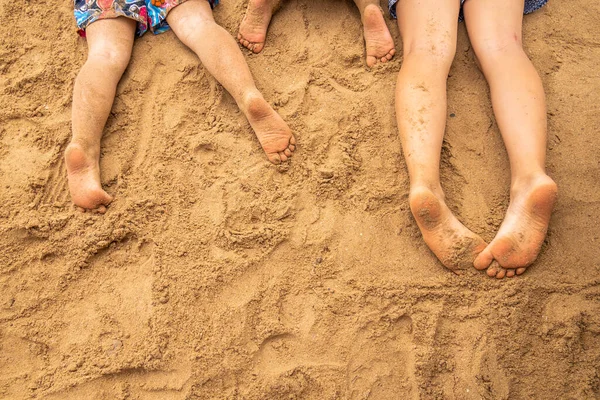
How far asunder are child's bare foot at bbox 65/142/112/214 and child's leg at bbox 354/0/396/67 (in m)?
1.26

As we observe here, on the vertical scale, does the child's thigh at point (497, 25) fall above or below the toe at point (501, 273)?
above

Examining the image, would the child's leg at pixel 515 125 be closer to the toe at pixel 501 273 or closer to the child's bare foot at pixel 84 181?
the toe at pixel 501 273

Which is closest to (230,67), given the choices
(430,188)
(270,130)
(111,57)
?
(270,130)

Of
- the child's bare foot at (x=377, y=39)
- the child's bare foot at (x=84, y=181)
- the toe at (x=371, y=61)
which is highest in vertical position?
the child's bare foot at (x=84, y=181)

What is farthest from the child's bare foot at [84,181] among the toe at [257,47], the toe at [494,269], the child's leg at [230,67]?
the toe at [494,269]

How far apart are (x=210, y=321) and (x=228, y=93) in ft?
3.45

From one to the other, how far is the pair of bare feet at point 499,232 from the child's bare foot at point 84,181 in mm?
1233

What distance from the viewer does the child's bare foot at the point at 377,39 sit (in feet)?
8.13

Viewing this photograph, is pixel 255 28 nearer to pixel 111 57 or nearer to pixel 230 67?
pixel 230 67

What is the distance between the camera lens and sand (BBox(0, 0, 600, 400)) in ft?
6.23

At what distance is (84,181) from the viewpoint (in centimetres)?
231

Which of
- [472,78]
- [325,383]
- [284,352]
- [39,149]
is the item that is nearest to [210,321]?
[284,352]

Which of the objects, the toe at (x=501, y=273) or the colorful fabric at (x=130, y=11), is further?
the colorful fabric at (x=130, y=11)

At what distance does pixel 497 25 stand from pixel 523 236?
0.91 metres
